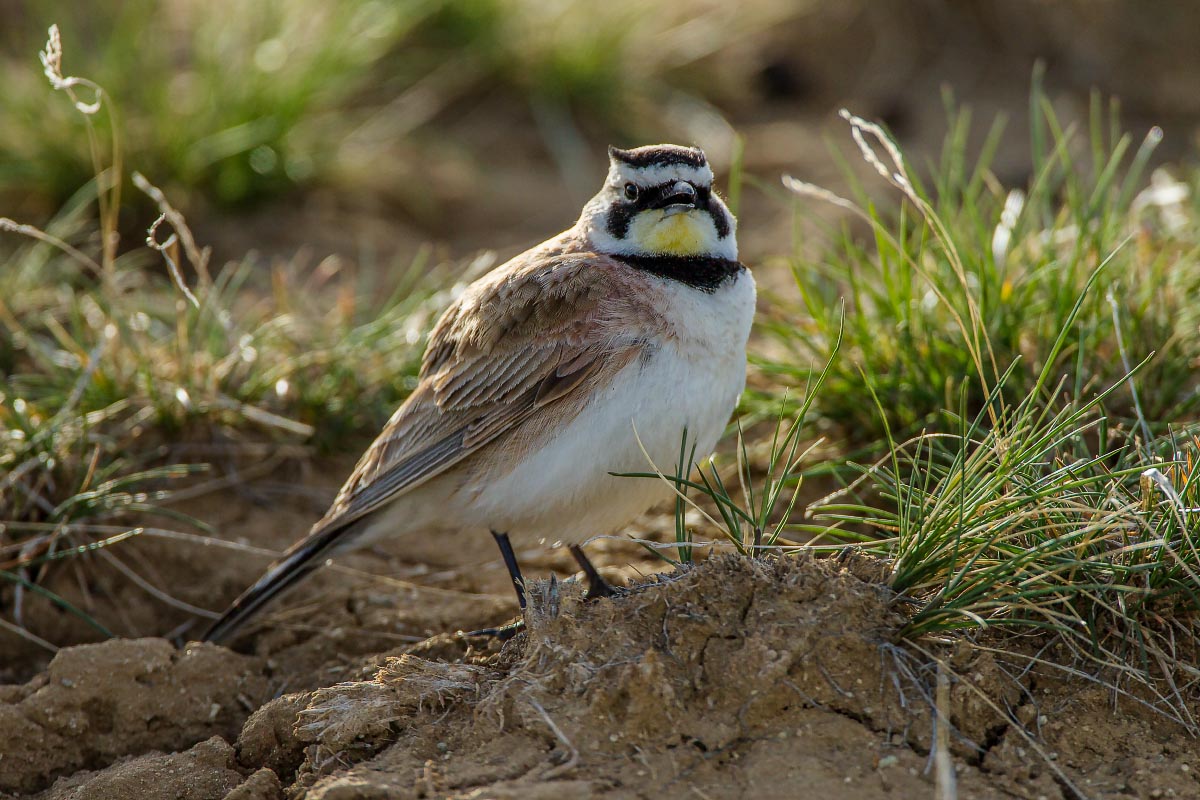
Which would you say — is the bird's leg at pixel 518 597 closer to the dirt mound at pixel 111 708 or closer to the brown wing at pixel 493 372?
the brown wing at pixel 493 372

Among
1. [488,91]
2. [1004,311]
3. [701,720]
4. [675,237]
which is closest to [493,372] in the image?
[675,237]

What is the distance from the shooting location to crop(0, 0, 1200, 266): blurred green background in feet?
26.2

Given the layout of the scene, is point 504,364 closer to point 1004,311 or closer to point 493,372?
point 493,372

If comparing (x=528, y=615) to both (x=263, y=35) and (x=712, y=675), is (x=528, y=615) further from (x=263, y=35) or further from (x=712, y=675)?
(x=263, y=35)

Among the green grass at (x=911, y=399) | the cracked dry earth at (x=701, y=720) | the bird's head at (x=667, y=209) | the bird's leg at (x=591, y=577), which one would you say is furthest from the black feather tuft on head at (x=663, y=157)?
the cracked dry earth at (x=701, y=720)

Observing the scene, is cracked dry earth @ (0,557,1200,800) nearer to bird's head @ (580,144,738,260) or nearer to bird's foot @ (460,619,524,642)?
bird's foot @ (460,619,524,642)

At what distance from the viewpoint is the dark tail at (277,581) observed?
4820 millimetres

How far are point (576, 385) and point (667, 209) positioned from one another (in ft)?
2.43

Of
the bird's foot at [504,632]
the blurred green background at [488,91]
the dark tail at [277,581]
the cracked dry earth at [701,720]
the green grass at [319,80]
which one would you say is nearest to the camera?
the cracked dry earth at [701,720]

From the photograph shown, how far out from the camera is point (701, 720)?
3.35m

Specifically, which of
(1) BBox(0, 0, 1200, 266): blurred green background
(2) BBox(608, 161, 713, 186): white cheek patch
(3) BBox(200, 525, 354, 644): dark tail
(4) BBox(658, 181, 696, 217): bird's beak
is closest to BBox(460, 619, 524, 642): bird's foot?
(3) BBox(200, 525, 354, 644): dark tail

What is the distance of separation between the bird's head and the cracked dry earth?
4.61 feet

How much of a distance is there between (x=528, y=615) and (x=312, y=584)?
74.9 inches

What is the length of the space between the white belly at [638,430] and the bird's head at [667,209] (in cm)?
19
